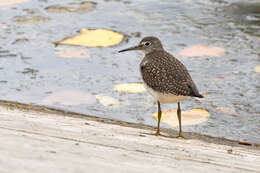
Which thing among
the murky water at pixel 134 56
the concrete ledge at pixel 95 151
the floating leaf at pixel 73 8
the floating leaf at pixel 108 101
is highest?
the concrete ledge at pixel 95 151

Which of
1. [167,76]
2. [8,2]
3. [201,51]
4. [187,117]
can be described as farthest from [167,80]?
[8,2]

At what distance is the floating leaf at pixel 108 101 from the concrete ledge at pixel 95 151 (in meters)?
1.59

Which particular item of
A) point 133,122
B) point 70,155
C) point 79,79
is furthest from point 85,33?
point 70,155

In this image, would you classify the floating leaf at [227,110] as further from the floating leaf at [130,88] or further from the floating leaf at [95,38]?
the floating leaf at [95,38]

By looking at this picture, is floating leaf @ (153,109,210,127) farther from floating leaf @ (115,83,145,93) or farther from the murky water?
floating leaf @ (115,83,145,93)

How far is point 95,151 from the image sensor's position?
2.54 metres

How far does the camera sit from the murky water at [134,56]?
4.86 meters

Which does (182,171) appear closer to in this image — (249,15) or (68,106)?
(68,106)

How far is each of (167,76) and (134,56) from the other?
76.2 inches

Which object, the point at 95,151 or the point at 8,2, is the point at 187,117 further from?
the point at 8,2

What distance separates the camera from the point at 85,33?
6348mm

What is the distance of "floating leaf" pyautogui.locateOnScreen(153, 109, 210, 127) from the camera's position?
15.1ft

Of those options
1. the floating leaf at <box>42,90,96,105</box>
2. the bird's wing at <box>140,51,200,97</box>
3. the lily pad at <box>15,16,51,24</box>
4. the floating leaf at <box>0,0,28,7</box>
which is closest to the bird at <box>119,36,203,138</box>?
the bird's wing at <box>140,51,200,97</box>

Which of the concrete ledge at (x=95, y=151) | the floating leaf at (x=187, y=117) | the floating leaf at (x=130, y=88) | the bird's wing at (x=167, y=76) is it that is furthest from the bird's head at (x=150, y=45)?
the concrete ledge at (x=95, y=151)
